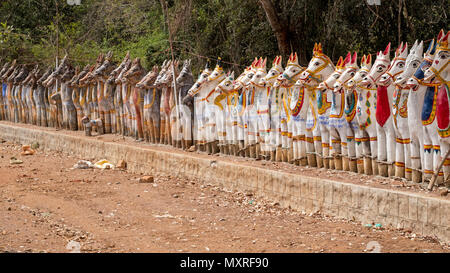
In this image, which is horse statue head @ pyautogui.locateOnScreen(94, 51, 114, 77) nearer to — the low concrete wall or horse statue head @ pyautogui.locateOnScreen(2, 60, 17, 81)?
the low concrete wall

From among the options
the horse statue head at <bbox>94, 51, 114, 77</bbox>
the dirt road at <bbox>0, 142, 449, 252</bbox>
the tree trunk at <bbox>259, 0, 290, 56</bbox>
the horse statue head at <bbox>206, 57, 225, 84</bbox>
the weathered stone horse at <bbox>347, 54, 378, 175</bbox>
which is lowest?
the dirt road at <bbox>0, 142, 449, 252</bbox>

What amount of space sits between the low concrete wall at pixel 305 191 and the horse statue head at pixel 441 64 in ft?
4.96

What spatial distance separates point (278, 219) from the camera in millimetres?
8648

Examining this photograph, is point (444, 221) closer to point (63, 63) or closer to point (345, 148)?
point (345, 148)

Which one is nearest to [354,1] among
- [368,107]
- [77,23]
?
[368,107]

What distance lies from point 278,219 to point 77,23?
2077 centimetres

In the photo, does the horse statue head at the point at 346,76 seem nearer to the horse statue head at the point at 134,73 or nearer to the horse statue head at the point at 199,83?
the horse statue head at the point at 199,83

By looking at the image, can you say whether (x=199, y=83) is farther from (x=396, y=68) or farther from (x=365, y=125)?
(x=396, y=68)

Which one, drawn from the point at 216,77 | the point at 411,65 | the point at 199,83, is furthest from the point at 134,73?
the point at 411,65

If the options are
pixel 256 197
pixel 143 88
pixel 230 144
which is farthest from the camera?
pixel 143 88

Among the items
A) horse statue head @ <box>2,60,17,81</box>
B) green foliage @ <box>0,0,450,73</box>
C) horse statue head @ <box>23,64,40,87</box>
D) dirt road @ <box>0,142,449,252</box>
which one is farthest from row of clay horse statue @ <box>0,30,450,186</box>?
horse statue head @ <box>2,60,17,81</box>

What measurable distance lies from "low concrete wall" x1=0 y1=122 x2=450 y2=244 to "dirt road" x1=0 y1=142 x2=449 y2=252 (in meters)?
0.14

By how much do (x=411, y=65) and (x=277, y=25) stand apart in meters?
6.92

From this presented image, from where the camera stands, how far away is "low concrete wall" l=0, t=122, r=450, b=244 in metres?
7.13
